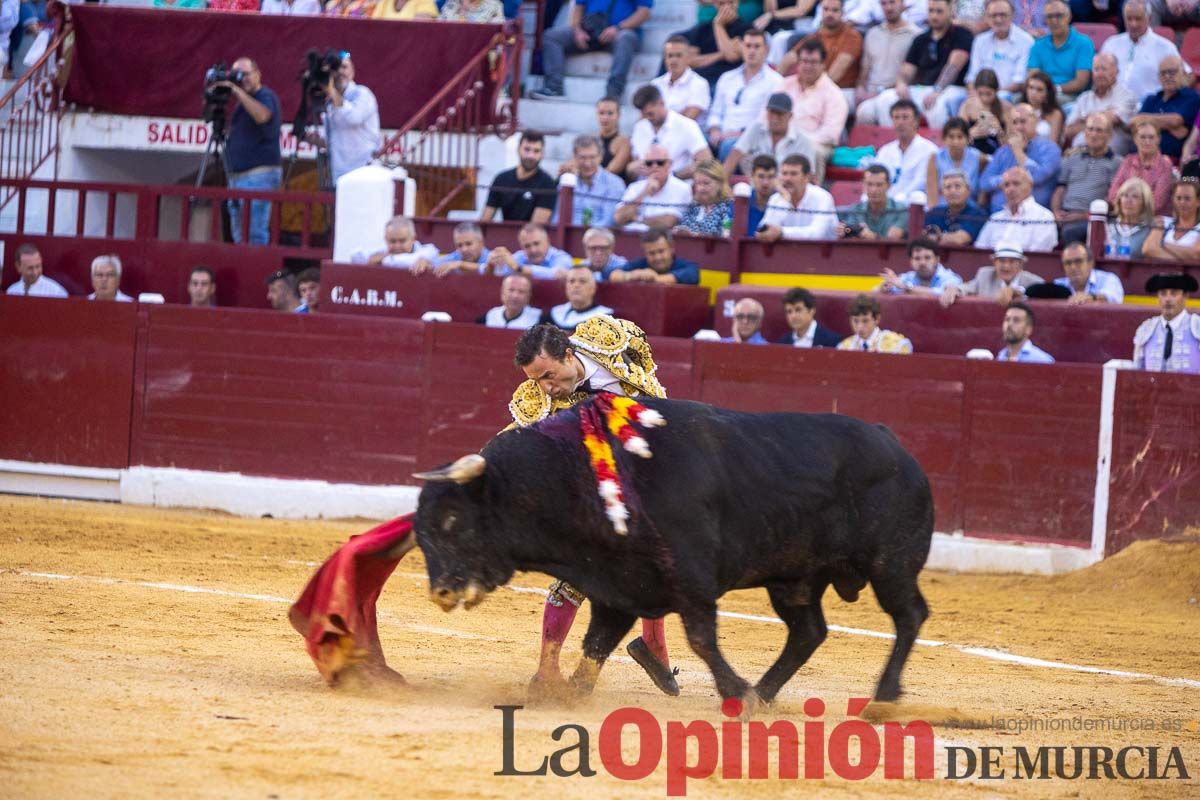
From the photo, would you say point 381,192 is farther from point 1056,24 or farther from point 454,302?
point 1056,24

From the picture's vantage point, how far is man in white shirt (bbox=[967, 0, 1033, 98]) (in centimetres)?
1205

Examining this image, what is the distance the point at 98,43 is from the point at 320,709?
10.7m

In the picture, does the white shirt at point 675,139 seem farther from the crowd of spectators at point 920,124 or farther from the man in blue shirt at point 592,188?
the man in blue shirt at point 592,188

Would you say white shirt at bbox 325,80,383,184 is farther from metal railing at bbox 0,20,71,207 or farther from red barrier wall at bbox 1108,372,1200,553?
red barrier wall at bbox 1108,372,1200,553

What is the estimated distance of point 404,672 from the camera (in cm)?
601

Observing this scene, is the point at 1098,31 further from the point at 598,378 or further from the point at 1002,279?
the point at 598,378

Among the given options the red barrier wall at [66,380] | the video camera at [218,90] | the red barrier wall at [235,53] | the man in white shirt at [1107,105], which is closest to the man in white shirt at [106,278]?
the red barrier wall at [66,380]

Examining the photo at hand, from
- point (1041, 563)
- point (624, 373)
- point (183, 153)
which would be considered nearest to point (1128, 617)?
point (1041, 563)

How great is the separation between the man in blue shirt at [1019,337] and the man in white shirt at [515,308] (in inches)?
111

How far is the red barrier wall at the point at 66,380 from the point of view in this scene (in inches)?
452

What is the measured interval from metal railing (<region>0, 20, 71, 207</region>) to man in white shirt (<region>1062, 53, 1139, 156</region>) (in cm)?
799

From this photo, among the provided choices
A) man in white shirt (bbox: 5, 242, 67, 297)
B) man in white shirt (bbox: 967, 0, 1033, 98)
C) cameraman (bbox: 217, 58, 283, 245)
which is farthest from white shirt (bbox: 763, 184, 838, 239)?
man in white shirt (bbox: 5, 242, 67, 297)

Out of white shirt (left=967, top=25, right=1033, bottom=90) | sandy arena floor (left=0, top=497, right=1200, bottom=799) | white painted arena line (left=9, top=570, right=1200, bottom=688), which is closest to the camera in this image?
sandy arena floor (left=0, top=497, right=1200, bottom=799)

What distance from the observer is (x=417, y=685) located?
570 centimetres
